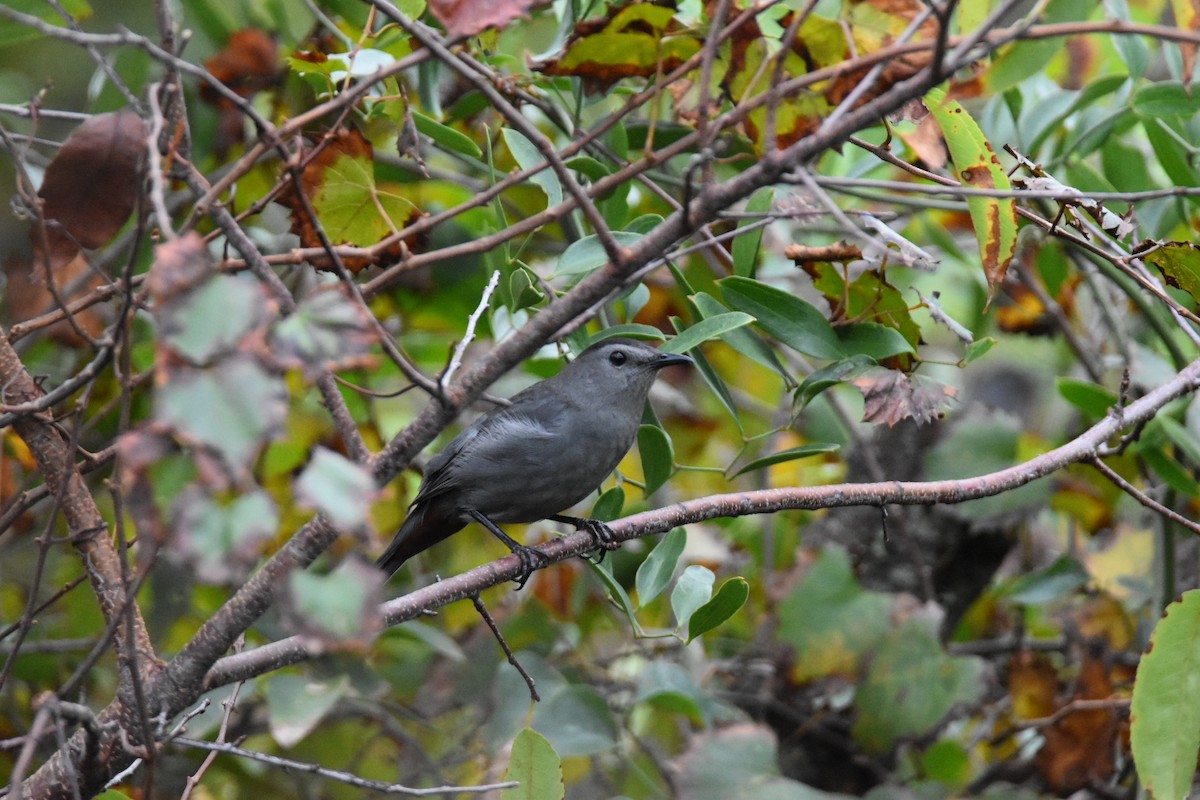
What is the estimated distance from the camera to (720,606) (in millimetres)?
2648

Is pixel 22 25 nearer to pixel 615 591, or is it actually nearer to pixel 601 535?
pixel 601 535

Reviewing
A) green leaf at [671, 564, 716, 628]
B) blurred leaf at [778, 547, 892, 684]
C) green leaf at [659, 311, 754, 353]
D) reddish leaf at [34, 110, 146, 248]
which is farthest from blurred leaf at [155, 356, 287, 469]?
blurred leaf at [778, 547, 892, 684]

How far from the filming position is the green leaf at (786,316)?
111 inches

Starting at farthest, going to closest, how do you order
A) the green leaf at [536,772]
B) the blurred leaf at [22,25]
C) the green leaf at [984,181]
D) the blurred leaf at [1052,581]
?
the blurred leaf at [1052,581]
the blurred leaf at [22,25]
the green leaf at [984,181]
the green leaf at [536,772]

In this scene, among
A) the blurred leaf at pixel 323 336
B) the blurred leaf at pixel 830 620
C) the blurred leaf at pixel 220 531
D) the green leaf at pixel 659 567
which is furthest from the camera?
the blurred leaf at pixel 830 620

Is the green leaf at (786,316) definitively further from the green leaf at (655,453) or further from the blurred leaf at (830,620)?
the blurred leaf at (830,620)

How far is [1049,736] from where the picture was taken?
3812 mm

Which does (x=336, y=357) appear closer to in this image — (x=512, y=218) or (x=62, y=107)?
(x=512, y=218)

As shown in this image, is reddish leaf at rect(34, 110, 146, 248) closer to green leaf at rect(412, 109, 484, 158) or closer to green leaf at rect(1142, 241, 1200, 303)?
green leaf at rect(412, 109, 484, 158)

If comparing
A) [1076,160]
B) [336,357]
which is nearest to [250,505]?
[336,357]

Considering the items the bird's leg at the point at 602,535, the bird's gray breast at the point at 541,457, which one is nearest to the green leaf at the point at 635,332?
the bird's leg at the point at 602,535

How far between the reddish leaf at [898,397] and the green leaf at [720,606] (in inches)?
21.1

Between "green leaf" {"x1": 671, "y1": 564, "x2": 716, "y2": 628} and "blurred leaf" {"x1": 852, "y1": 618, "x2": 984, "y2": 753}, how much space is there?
1.17 m

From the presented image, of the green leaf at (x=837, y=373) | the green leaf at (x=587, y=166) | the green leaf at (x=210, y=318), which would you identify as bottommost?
the green leaf at (x=837, y=373)
